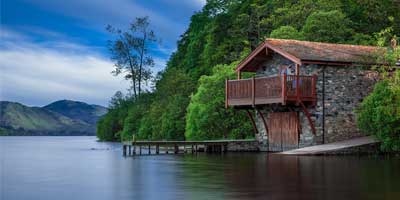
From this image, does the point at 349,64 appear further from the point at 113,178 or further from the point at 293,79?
the point at 113,178

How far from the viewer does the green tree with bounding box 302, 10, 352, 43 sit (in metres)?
41.6

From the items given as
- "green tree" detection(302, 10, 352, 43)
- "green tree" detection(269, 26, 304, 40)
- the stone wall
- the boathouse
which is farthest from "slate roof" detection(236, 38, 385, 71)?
"green tree" detection(269, 26, 304, 40)

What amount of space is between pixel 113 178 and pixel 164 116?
30915 mm

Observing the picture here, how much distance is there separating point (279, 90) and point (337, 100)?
3383 millimetres

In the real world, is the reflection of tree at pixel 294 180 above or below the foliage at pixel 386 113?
below

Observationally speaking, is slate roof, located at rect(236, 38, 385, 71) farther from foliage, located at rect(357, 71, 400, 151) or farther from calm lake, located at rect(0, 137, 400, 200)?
calm lake, located at rect(0, 137, 400, 200)

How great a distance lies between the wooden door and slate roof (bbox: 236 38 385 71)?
3415mm

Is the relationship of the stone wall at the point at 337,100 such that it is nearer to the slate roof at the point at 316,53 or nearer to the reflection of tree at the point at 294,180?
the slate roof at the point at 316,53

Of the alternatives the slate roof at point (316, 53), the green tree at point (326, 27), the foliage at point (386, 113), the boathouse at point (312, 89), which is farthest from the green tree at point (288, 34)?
the foliage at point (386, 113)

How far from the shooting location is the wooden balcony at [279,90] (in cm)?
3075

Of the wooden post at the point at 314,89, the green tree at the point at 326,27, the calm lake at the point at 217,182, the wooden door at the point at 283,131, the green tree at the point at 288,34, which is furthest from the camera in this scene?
the green tree at the point at 288,34

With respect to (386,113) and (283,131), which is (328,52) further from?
(386,113)

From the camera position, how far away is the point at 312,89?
3138cm

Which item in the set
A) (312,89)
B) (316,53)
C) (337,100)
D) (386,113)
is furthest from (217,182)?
(316,53)
